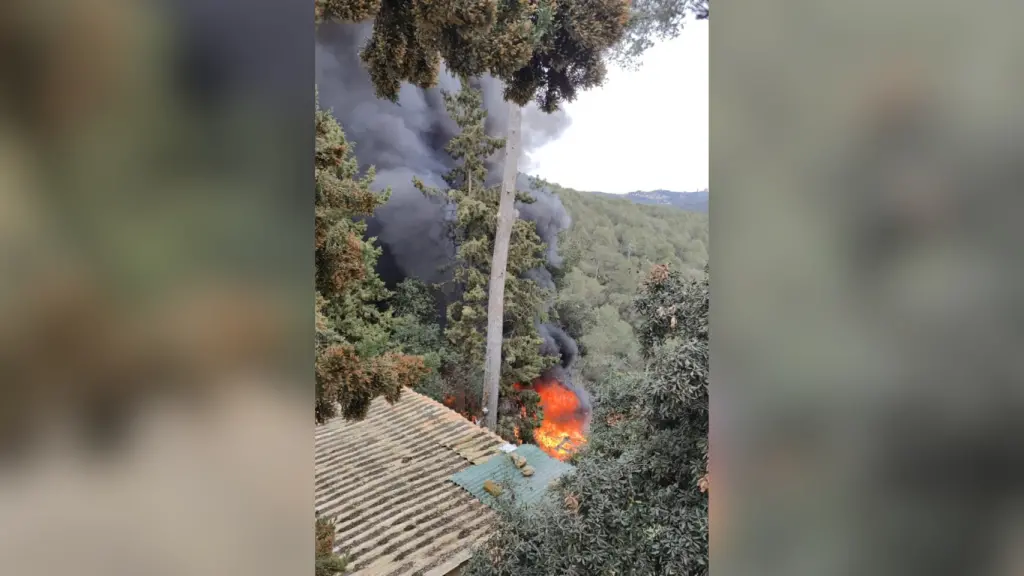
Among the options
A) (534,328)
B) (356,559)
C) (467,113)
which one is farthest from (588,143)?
(356,559)

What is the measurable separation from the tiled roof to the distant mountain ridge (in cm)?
158

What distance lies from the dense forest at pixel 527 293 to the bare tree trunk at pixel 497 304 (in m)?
0.01

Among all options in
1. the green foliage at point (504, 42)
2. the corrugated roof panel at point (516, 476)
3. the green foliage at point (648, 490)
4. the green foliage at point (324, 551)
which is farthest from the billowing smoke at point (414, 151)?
the green foliage at point (324, 551)

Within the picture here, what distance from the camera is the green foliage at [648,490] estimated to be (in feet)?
7.34

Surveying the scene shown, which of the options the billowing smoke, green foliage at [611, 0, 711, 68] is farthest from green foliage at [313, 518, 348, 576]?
green foliage at [611, 0, 711, 68]

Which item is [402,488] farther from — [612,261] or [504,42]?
[504,42]

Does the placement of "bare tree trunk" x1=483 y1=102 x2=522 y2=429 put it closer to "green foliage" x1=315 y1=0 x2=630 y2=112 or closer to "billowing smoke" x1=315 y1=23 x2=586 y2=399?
"billowing smoke" x1=315 y1=23 x2=586 y2=399

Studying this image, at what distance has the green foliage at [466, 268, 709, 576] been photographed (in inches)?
88.0

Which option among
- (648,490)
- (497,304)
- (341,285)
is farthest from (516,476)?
(341,285)

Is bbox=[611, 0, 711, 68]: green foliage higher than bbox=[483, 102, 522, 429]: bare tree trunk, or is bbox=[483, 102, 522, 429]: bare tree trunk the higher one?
bbox=[611, 0, 711, 68]: green foliage
